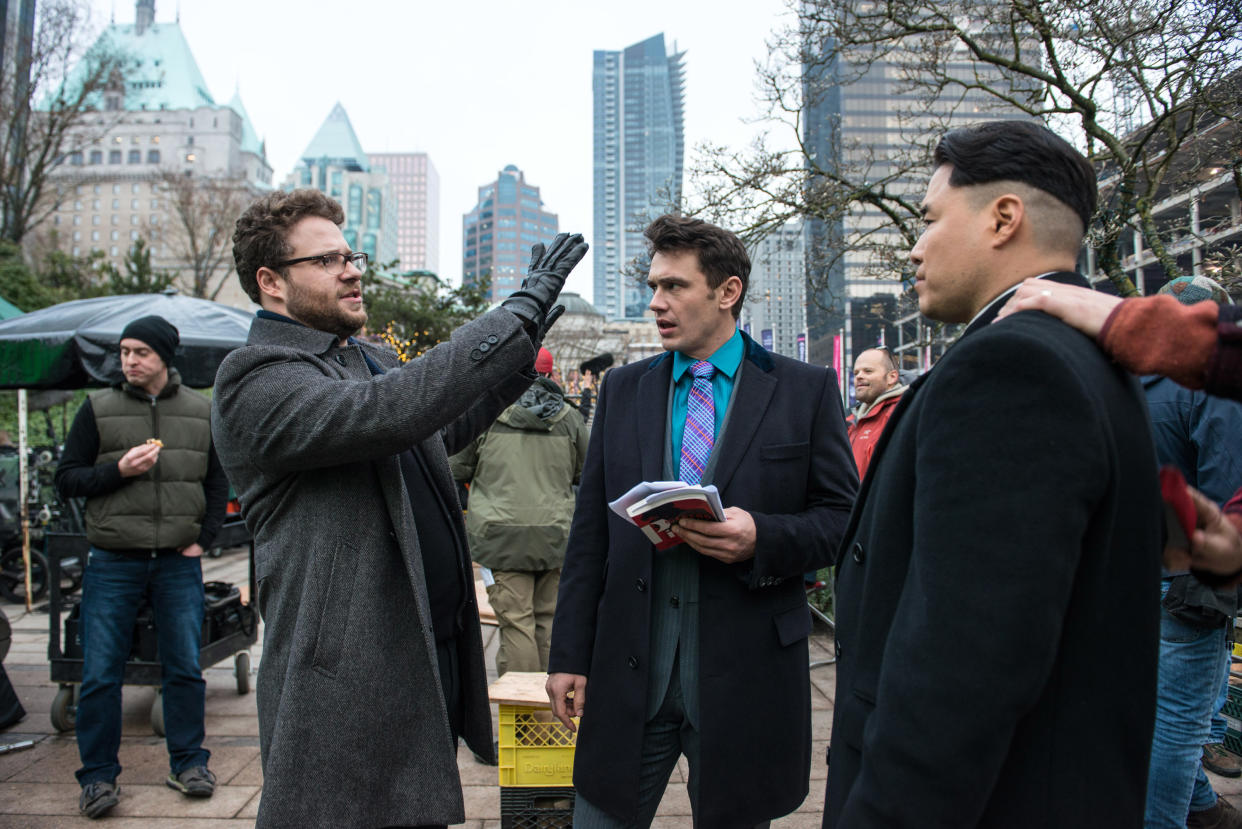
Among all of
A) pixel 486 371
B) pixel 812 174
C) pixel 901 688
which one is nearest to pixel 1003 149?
pixel 901 688

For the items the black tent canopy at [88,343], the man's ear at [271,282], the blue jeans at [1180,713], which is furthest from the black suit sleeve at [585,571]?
the black tent canopy at [88,343]

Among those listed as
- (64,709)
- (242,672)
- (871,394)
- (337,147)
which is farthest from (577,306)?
(337,147)

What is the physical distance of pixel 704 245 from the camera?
2.43m

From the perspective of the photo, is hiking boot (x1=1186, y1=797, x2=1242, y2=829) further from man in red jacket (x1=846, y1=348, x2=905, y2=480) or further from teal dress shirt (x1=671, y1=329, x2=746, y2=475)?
teal dress shirt (x1=671, y1=329, x2=746, y2=475)

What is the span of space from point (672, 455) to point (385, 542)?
85 centimetres

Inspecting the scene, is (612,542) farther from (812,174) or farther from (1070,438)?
(812,174)

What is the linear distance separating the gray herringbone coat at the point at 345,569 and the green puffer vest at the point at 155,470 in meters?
2.41

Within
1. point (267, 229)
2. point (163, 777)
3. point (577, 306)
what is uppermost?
point (577, 306)

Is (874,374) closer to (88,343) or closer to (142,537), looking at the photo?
(142,537)

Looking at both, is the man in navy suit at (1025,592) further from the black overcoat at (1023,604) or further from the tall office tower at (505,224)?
the tall office tower at (505,224)

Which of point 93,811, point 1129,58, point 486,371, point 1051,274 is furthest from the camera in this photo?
point 1129,58

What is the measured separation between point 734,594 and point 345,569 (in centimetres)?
101

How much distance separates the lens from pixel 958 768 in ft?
3.53

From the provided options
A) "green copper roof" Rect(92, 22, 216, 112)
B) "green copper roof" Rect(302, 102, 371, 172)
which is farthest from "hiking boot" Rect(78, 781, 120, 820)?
"green copper roof" Rect(302, 102, 371, 172)
